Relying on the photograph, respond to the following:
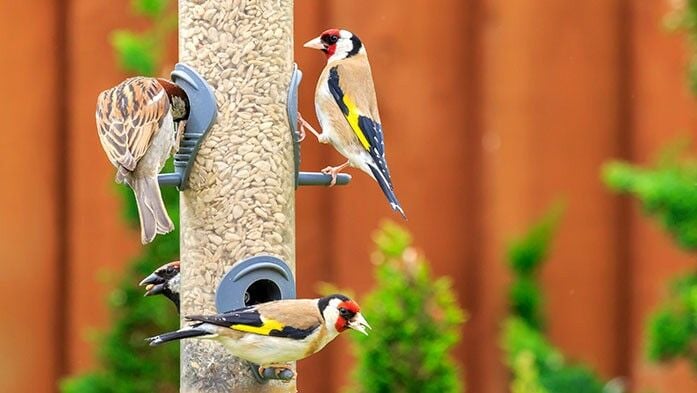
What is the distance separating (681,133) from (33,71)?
2228 mm

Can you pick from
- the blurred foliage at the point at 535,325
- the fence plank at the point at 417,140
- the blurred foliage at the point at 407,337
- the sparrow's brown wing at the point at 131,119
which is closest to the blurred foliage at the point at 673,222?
the blurred foliage at the point at 535,325

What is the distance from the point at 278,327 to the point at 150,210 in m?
0.42

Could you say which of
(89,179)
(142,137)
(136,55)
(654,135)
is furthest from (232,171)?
(654,135)

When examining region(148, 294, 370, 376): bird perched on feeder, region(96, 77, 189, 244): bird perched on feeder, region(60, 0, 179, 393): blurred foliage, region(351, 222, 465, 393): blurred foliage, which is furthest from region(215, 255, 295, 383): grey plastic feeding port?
region(60, 0, 179, 393): blurred foliage

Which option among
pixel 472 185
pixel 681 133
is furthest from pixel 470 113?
pixel 681 133

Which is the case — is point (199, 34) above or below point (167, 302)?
above

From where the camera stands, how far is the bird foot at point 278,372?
4.41m

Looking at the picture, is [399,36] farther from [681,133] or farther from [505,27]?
[681,133]

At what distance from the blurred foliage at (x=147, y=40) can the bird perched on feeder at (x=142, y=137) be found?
1.17 meters

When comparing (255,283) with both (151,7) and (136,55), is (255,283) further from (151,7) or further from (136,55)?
(151,7)

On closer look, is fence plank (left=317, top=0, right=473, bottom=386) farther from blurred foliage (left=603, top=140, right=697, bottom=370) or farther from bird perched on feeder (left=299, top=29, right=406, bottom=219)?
bird perched on feeder (left=299, top=29, right=406, bottom=219)

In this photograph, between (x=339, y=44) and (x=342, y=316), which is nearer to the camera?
(x=342, y=316)

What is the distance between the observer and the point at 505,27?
6.25 metres

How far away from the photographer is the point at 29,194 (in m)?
6.40
